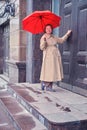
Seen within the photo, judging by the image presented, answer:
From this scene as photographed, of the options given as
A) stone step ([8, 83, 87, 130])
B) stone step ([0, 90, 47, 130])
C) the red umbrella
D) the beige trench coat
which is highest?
the red umbrella

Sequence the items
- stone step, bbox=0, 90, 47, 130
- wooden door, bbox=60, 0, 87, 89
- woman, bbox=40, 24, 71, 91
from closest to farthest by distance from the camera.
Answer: stone step, bbox=0, 90, 47, 130
wooden door, bbox=60, 0, 87, 89
woman, bbox=40, 24, 71, 91

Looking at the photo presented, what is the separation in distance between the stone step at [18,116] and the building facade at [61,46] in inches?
52.6

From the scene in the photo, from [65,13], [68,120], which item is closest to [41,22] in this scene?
[65,13]

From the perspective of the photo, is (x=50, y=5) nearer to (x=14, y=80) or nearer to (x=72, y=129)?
(x=14, y=80)

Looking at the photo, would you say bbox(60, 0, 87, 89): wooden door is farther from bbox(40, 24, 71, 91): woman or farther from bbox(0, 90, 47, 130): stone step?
bbox(0, 90, 47, 130): stone step

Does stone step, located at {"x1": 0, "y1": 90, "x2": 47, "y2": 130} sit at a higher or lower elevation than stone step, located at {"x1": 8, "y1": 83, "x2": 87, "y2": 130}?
lower

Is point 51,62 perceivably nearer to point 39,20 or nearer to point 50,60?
point 50,60

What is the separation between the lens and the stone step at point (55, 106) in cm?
402

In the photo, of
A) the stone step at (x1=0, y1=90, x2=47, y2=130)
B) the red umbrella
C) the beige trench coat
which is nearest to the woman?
the beige trench coat

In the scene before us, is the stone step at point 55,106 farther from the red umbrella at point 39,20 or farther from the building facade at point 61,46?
the red umbrella at point 39,20

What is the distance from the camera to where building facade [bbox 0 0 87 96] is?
5.97 metres

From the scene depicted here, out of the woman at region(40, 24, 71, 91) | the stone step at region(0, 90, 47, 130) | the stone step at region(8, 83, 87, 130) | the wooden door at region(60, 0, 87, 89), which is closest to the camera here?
the stone step at region(8, 83, 87, 130)

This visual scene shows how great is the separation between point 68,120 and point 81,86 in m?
2.02

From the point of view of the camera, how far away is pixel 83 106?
4883 millimetres
